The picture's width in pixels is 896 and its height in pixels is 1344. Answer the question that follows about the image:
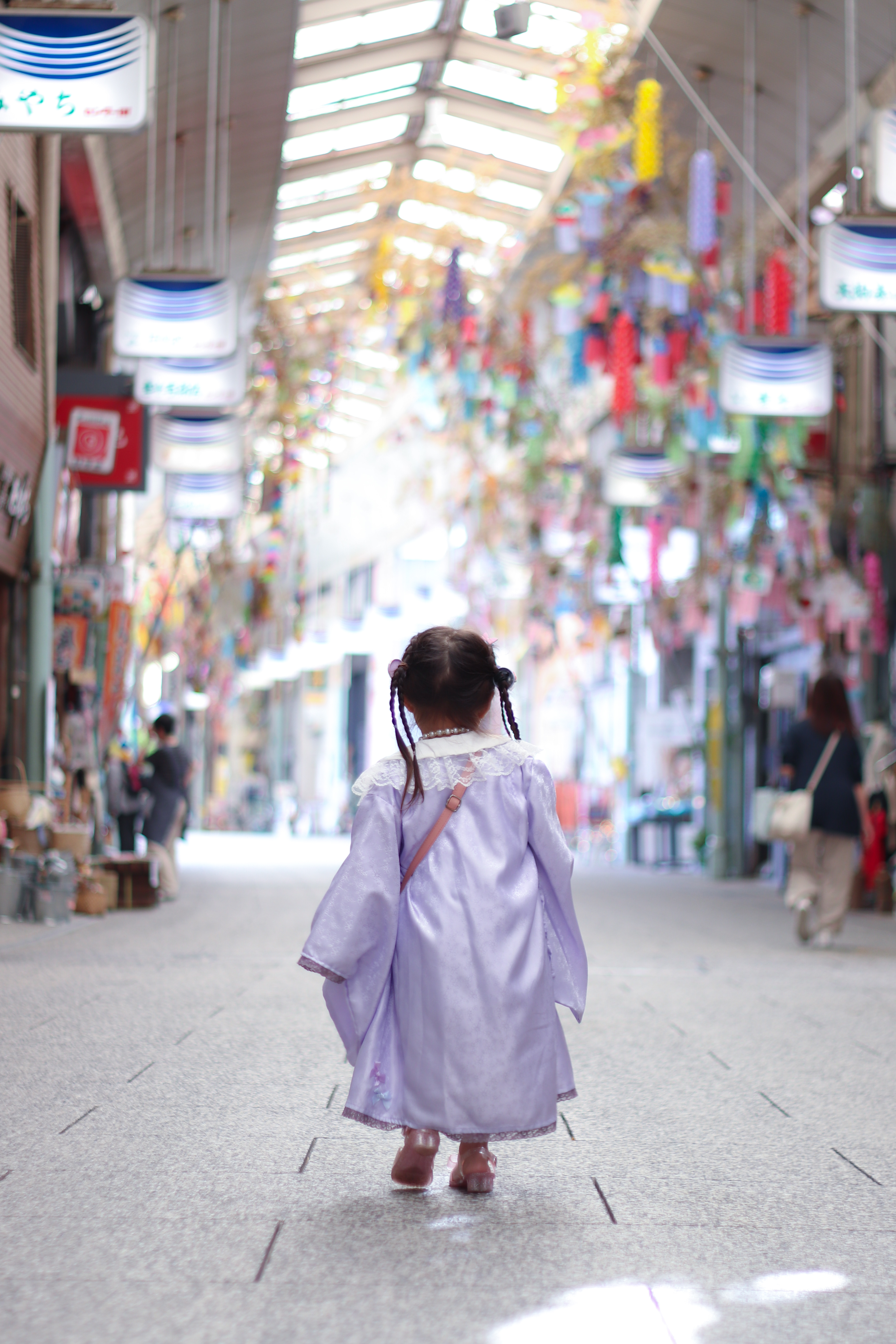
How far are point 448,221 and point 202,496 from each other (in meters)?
6.19

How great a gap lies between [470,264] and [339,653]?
17.0 meters

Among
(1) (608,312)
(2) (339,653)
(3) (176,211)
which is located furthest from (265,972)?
(2) (339,653)

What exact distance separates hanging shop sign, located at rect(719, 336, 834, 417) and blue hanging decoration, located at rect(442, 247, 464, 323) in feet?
16.3

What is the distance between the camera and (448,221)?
67.4ft

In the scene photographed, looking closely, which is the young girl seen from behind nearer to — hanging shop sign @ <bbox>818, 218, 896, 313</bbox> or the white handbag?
the white handbag

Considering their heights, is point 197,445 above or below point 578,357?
below

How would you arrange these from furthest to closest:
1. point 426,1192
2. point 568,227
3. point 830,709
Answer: point 568,227
point 830,709
point 426,1192

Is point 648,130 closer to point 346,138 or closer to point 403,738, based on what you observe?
point 346,138

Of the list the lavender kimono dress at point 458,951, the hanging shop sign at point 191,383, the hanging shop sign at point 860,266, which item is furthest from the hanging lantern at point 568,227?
the lavender kimono dress at point 458,951

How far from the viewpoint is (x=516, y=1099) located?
11.6 ft

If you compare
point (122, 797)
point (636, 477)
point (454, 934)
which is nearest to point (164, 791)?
point (122, 797)

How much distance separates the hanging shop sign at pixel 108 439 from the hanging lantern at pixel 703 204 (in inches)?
205

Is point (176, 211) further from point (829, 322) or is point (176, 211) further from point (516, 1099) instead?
point (516, 1099)

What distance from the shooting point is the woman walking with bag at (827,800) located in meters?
10.0
